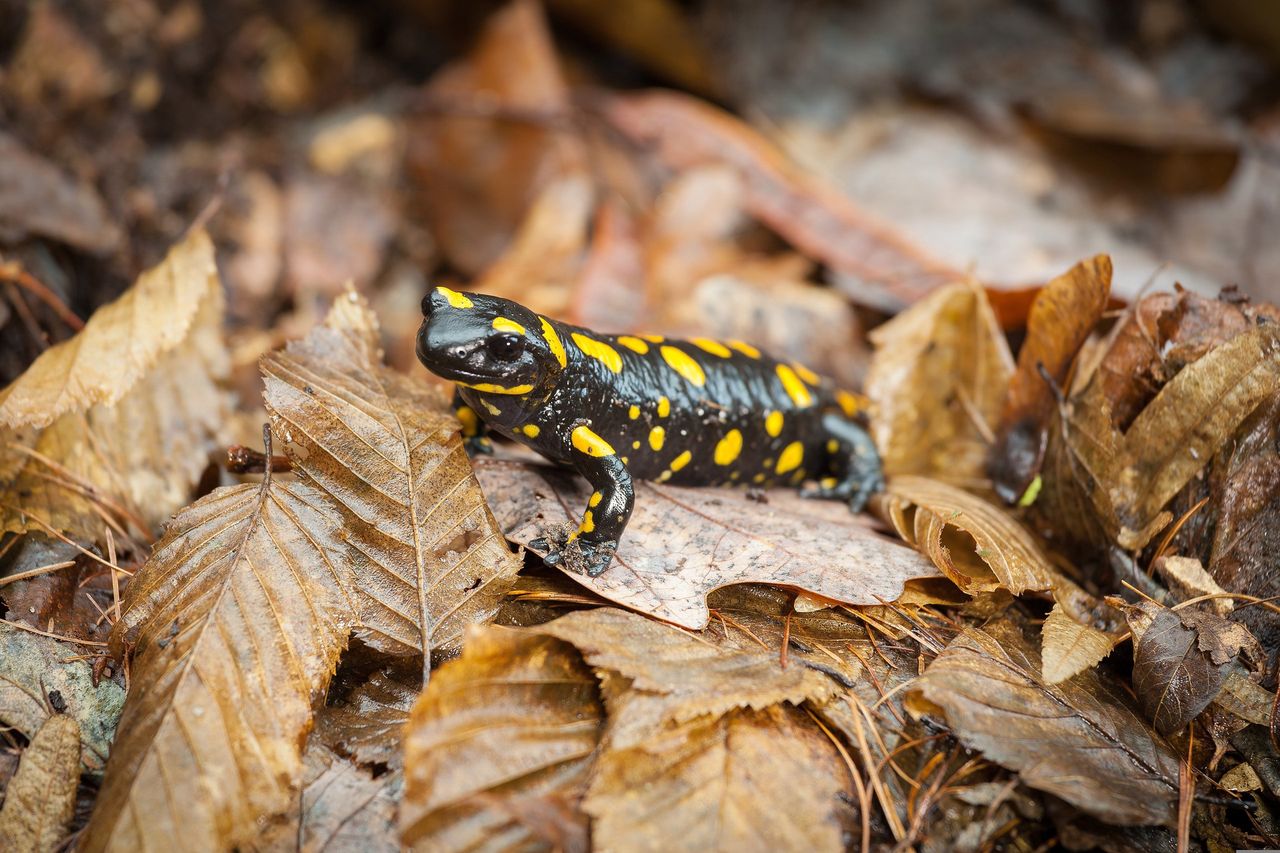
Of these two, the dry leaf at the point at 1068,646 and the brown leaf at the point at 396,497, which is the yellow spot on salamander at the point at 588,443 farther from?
the dry leaf at the point at 1068,646

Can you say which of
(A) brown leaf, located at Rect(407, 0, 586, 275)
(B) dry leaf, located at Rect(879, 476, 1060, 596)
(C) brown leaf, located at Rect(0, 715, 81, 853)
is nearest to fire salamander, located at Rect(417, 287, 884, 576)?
(B) dry leaf, located at Rect(879, 476, 1060, 596)

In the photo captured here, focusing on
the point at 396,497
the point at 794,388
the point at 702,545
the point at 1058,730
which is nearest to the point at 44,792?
the point at 396,497

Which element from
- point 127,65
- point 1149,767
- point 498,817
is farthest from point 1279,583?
point 127,65

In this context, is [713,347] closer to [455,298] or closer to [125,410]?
[455,298]

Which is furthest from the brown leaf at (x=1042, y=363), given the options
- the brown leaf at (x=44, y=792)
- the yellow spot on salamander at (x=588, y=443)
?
the brown leaf at (x=44, y=792)

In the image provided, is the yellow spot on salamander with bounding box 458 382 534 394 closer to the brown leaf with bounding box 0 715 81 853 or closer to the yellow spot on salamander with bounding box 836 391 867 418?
the brown leaf with bounding box 0 715 81 853

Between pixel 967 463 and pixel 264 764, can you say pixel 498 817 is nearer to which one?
pixel 264 764
